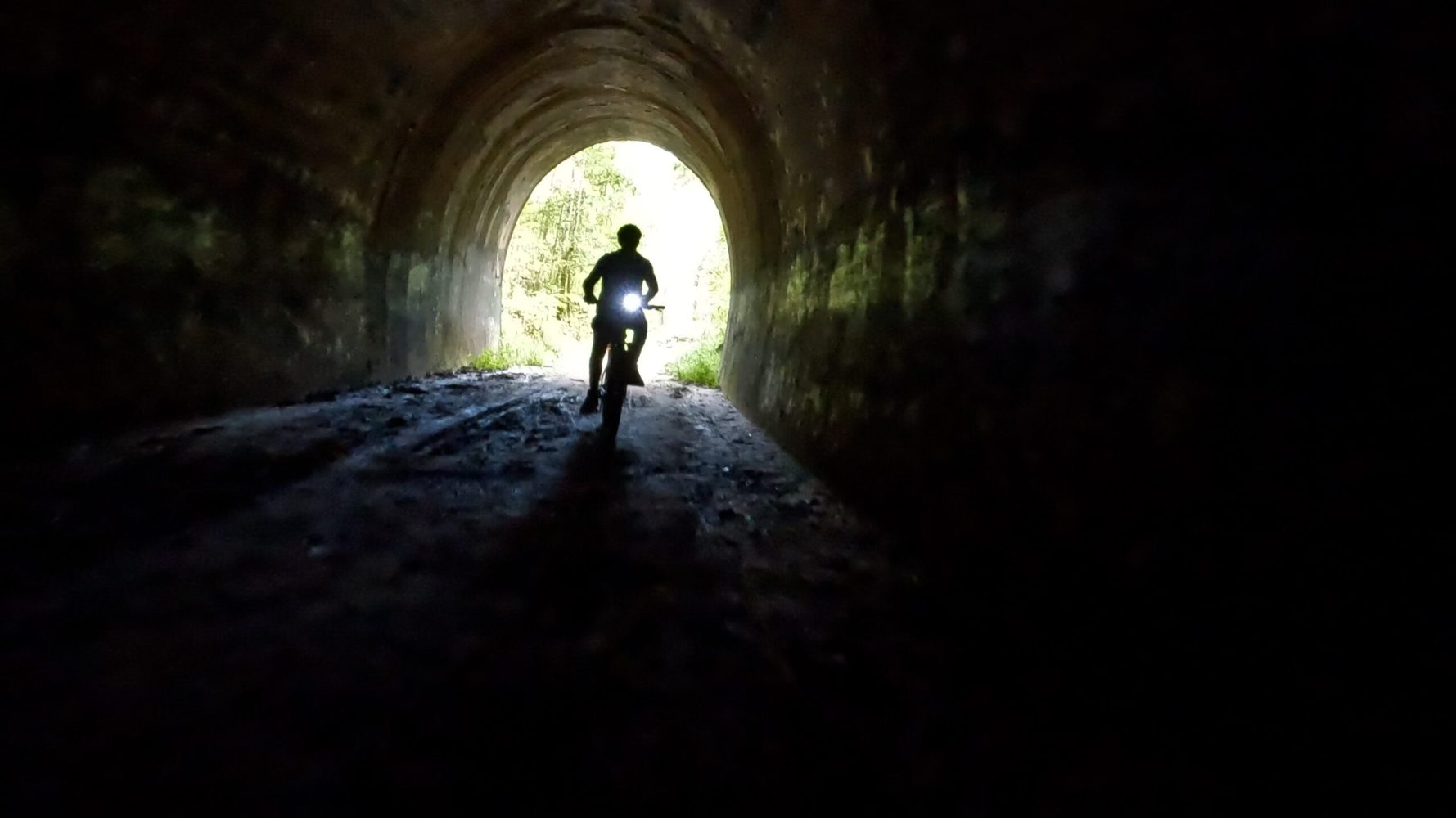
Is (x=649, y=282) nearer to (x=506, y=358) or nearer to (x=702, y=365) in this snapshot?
(x=702, y=365)

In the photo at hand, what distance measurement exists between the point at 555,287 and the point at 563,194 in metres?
2.87

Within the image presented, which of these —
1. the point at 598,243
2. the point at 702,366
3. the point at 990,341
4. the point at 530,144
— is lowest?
the point at 702,366

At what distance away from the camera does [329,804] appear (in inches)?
55.8

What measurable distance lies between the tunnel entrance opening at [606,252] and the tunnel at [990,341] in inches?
297

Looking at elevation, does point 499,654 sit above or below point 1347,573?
below

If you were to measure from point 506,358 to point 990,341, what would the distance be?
34.7ft

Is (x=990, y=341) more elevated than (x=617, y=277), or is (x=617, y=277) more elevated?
(x=617, y=277)

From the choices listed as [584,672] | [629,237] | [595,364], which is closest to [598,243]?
[595,364]

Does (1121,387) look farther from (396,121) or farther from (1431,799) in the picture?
(396,121)

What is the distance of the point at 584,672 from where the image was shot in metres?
2.00

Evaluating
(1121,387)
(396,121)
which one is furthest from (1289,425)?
(396,121)

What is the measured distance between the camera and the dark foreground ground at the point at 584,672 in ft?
4.84

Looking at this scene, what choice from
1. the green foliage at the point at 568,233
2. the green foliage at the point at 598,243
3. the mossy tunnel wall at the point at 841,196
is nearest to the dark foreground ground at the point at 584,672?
the mossy tunnel wall at the point at 841,196

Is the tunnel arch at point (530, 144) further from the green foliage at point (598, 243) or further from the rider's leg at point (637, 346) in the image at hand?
the green foliage at point (598, 243)
